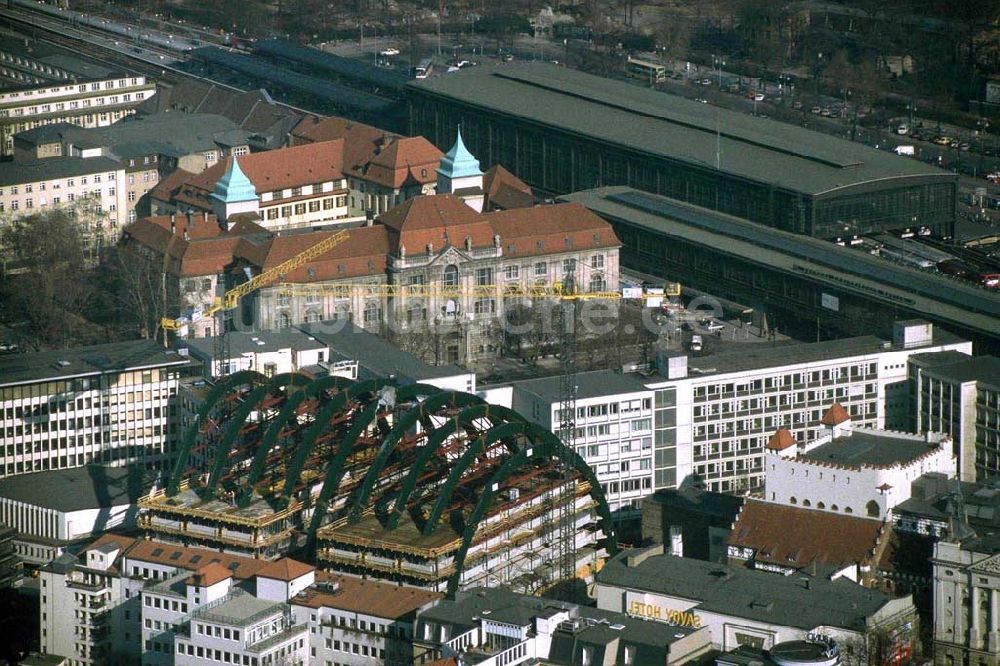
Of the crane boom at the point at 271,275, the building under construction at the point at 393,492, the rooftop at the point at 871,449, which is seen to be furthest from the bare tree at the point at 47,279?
the rooftop at the point at 871,449

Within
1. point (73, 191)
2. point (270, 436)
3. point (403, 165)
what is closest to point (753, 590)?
point (270, 436)

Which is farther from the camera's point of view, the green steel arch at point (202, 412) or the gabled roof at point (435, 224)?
the gabled roof at point (435, 224)

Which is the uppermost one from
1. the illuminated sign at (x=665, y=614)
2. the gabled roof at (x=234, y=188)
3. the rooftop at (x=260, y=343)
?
the gabled roof at (x=234, y=188)

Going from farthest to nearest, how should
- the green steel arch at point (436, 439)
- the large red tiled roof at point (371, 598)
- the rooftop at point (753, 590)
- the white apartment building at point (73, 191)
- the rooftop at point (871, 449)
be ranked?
the white apartment building at point (73, 191)
the rooftop at point (871, 449)
the green steel arch at point (436, 439)
the large red tiled roof at point (371, 598)
the rooftop at point (753, 590)

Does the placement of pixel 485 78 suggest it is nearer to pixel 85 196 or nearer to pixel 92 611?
pixel 85 196

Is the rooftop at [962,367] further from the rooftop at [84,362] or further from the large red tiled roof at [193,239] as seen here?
the large red tiled roof at [193,239]

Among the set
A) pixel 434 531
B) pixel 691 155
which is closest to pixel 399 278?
pixel 691 155

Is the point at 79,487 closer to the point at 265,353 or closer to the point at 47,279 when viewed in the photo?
the point at 265,353
